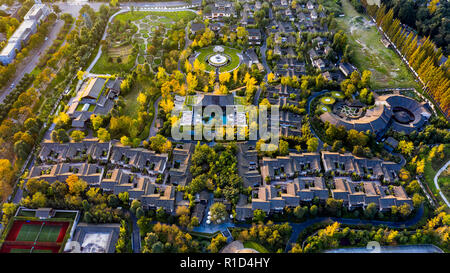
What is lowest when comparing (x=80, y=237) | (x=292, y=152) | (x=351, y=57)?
(x=80, y=237)

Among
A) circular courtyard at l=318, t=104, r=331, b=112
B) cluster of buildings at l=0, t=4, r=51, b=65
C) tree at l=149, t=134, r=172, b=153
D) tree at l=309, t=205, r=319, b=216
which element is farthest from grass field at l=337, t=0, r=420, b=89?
cluster of buildings at l=0, t=4, r=51, b=65

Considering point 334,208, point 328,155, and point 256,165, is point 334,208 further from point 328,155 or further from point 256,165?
point 256,165

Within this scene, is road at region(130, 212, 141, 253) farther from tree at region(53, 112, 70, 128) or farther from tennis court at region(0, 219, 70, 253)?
tree at region(53, 112, 70, 128)

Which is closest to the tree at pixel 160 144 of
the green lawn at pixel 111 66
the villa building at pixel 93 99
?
the villa building at pixel 93 99

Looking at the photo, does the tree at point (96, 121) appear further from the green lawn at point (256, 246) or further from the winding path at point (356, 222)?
the winding path at point (356, 222)

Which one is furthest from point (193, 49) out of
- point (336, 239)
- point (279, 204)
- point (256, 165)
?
point (336, 239)

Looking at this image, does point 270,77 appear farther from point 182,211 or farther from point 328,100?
point 182,211

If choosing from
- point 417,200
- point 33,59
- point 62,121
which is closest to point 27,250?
point 62,121
